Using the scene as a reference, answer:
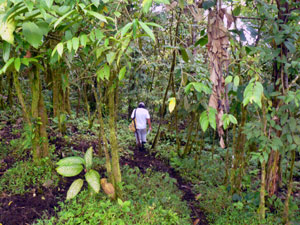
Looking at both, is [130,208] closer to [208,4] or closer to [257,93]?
[257,93]

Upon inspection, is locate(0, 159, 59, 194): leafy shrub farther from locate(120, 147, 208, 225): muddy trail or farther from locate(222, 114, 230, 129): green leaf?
locate(222, 114, 230, 129): green leaf

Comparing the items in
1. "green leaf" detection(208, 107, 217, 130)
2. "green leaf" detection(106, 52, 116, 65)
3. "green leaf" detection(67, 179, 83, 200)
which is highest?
"green leaf" detection(106, 52, 116, 65)

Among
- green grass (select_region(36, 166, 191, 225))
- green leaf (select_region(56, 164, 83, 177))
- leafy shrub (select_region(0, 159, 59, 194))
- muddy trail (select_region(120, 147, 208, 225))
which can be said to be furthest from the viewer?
muddy trail (select_region(120, 147, 208, 225))

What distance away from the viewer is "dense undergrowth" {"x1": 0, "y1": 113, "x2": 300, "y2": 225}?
84.5 inches

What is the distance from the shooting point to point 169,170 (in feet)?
13.5

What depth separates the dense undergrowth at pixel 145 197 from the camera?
215cm

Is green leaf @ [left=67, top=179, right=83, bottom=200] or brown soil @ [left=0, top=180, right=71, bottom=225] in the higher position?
green leaf @ [left=67, top=179, right=83, bottom=200]

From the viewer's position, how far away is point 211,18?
1889mm

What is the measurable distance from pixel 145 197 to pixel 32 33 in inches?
84.2

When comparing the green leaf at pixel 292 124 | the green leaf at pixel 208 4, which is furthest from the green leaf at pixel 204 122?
the green leaf at pixel 292 124

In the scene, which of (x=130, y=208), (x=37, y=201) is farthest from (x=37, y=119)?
(x=130, y=208)

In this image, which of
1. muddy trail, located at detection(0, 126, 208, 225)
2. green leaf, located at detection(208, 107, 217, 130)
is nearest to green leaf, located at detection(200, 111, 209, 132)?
green leaf, located at detection(208, 107, 217, 130)

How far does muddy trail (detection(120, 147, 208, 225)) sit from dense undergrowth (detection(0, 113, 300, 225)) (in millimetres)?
77

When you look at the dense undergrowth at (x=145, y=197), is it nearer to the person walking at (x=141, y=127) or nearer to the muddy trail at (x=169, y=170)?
the muddy trail at (x=169, y=170)
